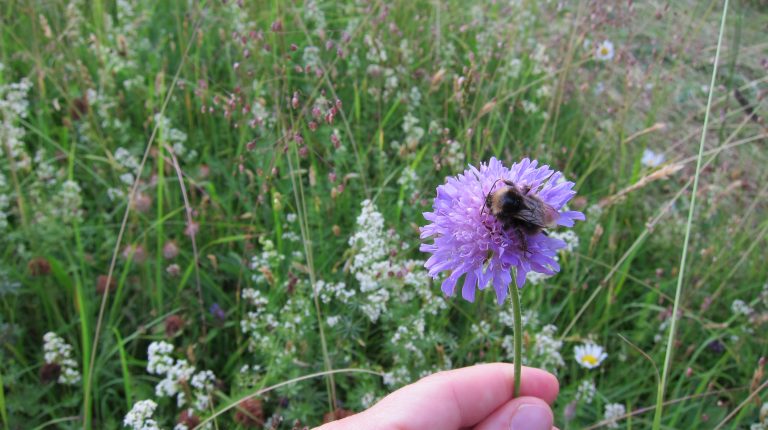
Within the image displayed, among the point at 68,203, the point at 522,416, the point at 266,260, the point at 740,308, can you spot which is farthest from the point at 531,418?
the point at 68,203

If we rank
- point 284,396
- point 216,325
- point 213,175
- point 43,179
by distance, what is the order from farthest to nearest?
point 213,175 → point 43,179 → point 216,325 → point 284,396

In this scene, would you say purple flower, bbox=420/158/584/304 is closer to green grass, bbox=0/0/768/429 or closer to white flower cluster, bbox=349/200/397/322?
green grass, bbox=0/0/768/429

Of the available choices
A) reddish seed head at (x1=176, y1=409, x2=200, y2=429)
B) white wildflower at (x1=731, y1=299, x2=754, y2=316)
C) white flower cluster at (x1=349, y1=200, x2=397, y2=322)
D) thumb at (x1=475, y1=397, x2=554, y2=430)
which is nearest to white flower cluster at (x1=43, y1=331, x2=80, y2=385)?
reddish seed head at (x1=176, y1=409, x2=200, y2=429)

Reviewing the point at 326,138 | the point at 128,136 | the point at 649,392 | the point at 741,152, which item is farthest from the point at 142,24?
the point at 741,152

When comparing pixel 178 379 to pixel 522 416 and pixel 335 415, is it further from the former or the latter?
pixel 522 416

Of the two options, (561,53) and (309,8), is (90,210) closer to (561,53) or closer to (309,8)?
(309,8)

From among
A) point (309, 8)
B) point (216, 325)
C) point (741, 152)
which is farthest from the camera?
point (741, 152)

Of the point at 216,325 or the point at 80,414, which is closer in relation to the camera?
the point at 80,414

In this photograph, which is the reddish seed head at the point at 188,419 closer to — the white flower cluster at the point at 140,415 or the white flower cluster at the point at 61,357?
the white flower cluster at the point at 140,415
